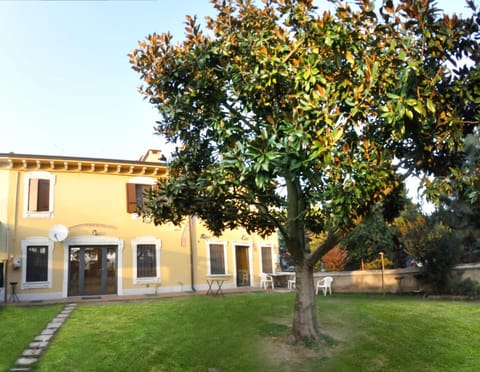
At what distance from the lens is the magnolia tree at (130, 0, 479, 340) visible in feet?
16.8

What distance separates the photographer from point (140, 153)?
874 inches

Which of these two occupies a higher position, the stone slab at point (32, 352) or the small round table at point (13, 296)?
the small round table at point (13, 296)

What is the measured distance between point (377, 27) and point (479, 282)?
11609mm

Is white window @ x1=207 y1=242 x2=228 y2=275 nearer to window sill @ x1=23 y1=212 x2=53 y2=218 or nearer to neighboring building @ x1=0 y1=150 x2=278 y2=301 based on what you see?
neighboring building @ x1=0 y1=150 x2=278 y2=301

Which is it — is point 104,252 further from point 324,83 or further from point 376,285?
point 324,83

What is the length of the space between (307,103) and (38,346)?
21.7 ft

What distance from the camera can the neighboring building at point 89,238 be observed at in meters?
15.7

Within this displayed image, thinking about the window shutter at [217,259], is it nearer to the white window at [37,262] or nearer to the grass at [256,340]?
the white window at [37,262]

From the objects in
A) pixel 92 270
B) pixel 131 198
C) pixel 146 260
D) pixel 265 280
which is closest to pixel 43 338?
pixel 92 270

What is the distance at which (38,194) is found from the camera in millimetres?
16234

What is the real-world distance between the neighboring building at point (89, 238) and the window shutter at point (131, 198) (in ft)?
0.14

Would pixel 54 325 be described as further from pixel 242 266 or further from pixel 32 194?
pixel 242 266

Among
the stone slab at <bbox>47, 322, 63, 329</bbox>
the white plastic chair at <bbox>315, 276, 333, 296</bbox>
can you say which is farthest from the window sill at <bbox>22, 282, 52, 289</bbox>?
the white plastic chair at <bbox>315, 276, 333, 296</bbox>

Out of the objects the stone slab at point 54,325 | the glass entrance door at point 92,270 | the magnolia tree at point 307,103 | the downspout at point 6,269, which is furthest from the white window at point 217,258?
the magnolia tree at point 307,103
